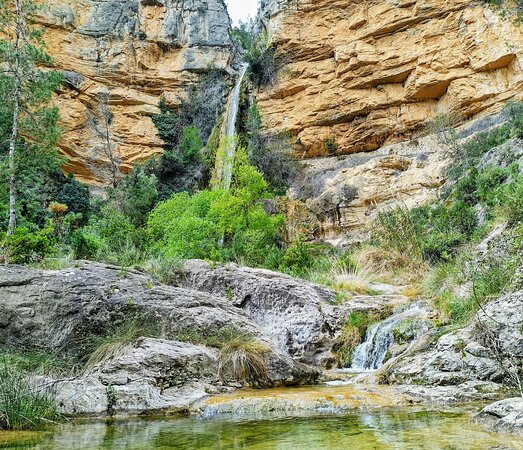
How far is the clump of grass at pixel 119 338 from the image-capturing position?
6219 millimetres

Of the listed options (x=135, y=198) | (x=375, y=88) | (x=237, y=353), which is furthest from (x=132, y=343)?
(x=375, y=88)

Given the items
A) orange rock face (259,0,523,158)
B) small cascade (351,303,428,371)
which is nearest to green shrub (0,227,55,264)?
small cascade (351,303,428,371)

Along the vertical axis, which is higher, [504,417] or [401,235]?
[401,235]

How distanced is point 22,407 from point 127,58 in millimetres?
32181

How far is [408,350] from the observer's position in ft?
23.0

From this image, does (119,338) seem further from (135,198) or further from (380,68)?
(380,68)

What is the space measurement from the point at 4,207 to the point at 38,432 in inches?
571

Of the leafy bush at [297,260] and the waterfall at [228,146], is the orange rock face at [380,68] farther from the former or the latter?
the leafy bush at [297,260]

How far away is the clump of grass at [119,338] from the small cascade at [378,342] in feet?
11.6

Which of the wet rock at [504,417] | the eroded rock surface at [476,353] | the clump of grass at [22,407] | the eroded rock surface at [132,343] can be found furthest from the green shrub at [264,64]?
the wet rock at [504,417]

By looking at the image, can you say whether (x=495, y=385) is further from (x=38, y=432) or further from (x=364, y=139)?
(x=364, y=139)

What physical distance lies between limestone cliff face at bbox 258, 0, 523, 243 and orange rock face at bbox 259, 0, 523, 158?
58 millimetres

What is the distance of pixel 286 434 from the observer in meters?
3.80

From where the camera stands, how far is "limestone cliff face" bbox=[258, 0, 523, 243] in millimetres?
23578
